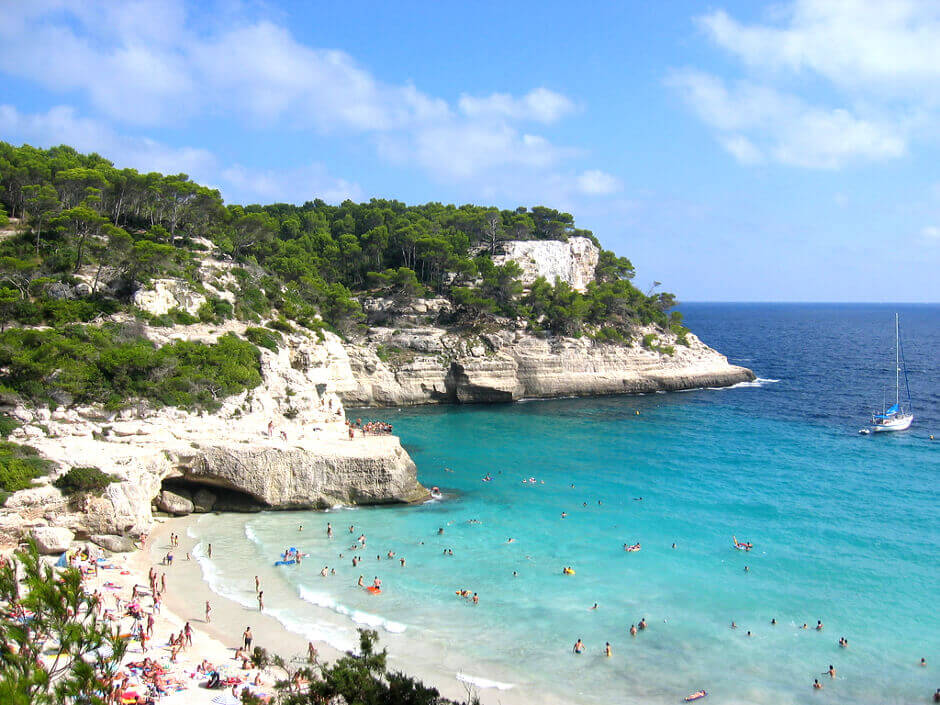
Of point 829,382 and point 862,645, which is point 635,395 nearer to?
point 829,382

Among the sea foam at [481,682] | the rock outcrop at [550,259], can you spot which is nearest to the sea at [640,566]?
the sea foam at [481,682]

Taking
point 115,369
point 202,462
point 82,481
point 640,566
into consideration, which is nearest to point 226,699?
point 82,481

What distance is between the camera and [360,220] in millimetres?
73875

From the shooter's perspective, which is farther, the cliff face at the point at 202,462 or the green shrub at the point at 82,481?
the cliff face at the point at 202,462

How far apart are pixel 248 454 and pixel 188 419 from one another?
3789mm

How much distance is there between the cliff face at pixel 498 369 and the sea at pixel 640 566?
1076cm

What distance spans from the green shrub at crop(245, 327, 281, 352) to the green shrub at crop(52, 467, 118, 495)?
14.2 metres

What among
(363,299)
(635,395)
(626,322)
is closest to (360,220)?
(363,299)

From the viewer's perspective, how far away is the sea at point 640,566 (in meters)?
17.7

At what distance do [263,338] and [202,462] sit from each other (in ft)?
36.1

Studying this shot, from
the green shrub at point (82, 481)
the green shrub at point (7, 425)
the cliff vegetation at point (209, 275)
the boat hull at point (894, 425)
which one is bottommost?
the boat hull at point (894, 425)

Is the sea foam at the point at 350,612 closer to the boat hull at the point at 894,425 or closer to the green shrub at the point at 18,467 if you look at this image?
the green shrub at the point at 18,467

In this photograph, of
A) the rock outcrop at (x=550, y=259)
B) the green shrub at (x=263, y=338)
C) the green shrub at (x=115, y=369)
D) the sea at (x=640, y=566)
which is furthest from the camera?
the rock outcrop at (x=550, y=259)

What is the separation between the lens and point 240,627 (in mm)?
18969
